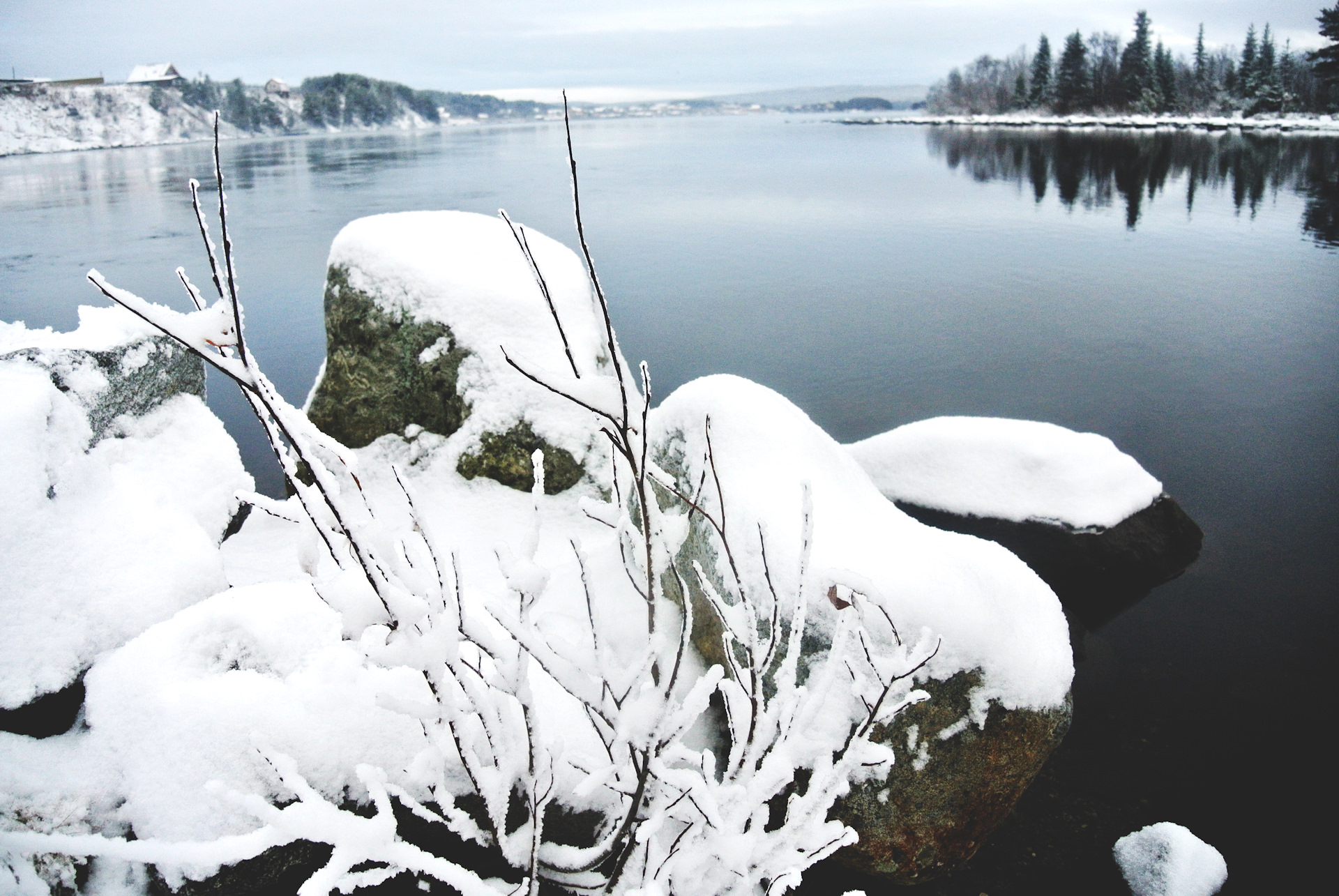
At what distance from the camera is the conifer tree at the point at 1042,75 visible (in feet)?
259

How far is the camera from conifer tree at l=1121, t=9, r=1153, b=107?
68188mm

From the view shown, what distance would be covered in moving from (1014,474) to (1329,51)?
67.9 metres

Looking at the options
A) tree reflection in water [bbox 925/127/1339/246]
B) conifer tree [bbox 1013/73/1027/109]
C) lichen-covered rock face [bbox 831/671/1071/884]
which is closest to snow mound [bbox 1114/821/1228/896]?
lichen-covered rock face [bbox 831/671/1071/884]

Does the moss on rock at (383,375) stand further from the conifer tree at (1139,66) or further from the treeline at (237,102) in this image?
the treeline at (237,102)

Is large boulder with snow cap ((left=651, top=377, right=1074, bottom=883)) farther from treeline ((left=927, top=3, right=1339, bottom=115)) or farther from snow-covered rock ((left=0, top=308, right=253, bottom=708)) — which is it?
treeline ((left=927, top=3, right=1339, bottom=115))

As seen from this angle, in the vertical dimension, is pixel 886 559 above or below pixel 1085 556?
above

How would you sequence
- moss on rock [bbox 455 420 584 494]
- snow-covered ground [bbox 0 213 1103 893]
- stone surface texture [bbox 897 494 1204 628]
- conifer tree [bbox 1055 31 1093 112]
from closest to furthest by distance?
snow-covered ground [bbox 0 213 1103 893] < stone surface texture [bbox 897 494 1204 628] < moss on rock [bbox 455 420 584 494] < conifer tree [bbox 1055 31 1093 112]

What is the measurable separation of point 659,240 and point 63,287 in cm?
1422

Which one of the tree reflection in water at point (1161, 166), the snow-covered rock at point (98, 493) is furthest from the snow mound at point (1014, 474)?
the tree reflection in water at point (1161, 166)

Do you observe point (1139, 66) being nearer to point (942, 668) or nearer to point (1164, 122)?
point (1164, 122)

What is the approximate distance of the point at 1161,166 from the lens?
3597 centimetres

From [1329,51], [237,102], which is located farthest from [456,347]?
[237,102]

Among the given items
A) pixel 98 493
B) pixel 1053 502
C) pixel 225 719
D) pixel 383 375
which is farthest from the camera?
pixel 383 375

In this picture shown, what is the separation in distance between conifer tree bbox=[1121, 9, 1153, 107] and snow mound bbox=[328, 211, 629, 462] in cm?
8096
